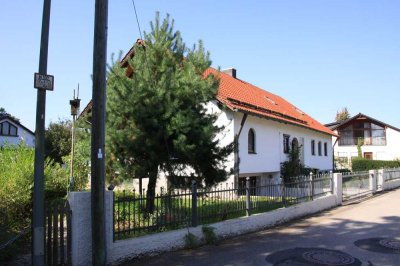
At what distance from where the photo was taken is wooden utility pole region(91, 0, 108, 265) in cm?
612

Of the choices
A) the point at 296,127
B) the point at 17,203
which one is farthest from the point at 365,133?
the point at 17,203

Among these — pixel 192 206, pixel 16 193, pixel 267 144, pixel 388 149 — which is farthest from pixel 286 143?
pixel 388 149

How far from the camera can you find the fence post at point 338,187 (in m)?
14.9

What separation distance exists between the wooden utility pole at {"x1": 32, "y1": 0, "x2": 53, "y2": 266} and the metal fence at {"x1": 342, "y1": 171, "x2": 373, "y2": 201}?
42.5ft

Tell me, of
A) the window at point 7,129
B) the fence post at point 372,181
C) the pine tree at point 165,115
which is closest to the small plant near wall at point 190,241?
the pine tree at point 165,115

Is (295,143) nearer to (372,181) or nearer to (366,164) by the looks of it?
(372,181)

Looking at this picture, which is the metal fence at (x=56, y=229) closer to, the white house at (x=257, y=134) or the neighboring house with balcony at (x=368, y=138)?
the white house at (x=257, y=134)

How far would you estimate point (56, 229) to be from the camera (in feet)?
19.9

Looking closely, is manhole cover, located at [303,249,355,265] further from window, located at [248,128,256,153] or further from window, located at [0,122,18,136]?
window, located at [0,122,18,136]

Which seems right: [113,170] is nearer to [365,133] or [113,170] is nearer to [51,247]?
[51,247]

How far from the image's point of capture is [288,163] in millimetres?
21891

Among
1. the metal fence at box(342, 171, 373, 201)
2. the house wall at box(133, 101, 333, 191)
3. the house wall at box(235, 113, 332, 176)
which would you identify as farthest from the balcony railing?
the metal fence at box(342, 171, 373, 201)

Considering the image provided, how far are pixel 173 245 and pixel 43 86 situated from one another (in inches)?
152

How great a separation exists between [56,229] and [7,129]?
41.8 m
